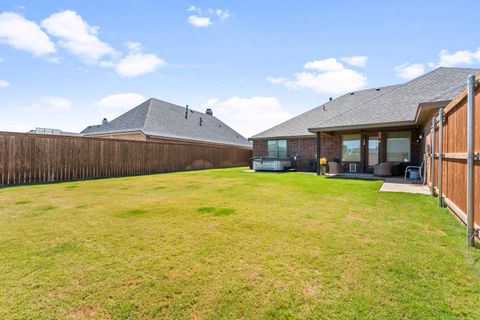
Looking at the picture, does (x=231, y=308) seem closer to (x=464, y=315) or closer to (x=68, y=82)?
(x=464, y=315)

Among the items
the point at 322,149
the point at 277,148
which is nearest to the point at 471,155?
the point at 322,149

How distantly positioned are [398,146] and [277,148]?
7.74 meters

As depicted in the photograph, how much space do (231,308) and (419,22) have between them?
37.5 ft

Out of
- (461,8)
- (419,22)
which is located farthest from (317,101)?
(461,8)

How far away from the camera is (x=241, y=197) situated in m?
6.21

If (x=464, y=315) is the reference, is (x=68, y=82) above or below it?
above

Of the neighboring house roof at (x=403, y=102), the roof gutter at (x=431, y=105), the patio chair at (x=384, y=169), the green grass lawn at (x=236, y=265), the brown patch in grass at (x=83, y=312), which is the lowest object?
the brown patch in grass at (x=83, y=312)

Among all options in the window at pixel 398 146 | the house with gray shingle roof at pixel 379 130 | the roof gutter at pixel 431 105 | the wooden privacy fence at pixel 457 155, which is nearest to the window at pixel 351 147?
the house with gray shingle roof at pixel 379 130

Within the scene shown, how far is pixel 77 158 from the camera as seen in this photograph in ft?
35.9

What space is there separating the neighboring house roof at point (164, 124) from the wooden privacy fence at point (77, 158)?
3667 millimetres

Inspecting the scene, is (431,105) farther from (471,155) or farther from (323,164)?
(323,164)

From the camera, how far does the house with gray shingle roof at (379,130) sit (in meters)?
10.2

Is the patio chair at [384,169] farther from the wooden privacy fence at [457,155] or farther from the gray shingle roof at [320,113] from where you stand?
the wooden privacy fence at [457,155]

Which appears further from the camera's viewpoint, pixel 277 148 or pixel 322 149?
pixel 277 148
